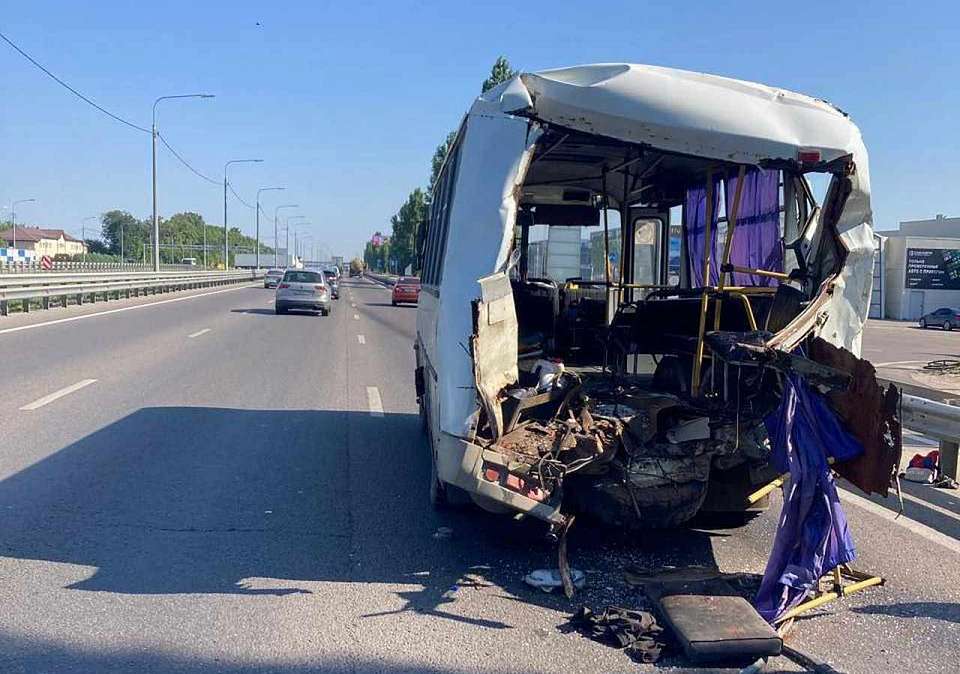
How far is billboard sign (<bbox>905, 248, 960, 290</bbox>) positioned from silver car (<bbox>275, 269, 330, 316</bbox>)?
38.5 meters

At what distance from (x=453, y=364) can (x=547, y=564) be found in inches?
A: 56.3

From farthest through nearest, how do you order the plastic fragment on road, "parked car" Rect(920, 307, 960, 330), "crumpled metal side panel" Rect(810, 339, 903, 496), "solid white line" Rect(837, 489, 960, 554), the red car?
"parked car" Rect(920, 307, 960, 330), the red car, "solid white line" Rect(837, 489, 960, 554), the plastic fragment on road, "crumpled metal side panel" Rect(810, 339, 903, 496)

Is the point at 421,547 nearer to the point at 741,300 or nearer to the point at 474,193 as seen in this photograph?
the point at 474,193

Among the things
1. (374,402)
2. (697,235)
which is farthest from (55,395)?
(697,235)

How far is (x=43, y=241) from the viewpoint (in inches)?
5177

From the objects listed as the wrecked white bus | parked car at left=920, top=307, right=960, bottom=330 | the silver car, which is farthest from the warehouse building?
the wrecked white bus

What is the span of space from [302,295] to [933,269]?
40.7 metres

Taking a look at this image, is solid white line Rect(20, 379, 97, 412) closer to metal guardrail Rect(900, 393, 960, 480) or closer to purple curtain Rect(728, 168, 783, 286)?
purple curtain Rect(728, 168, 783, 286)

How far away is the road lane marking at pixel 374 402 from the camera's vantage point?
36.3 ft

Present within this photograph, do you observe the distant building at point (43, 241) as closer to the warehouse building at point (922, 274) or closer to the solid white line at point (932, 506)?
the warehouse building at point (922, 274)

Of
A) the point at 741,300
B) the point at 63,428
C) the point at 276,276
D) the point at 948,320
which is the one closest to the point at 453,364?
the point at 741,300

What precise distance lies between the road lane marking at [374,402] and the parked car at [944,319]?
4118 cm

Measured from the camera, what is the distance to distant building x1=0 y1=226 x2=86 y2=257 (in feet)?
416

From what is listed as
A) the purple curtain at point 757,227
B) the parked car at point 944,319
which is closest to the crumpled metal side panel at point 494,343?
the purple curtain at point 757,227
